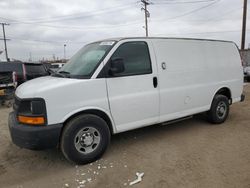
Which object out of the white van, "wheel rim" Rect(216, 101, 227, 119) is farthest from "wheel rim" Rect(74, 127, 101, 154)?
"wheel rim" Rect(216, 101, 227, 119)

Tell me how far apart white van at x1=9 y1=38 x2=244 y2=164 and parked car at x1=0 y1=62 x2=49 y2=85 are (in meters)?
6.51

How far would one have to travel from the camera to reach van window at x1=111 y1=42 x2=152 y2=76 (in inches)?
159

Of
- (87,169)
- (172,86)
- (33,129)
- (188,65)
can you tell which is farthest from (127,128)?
(188,65)

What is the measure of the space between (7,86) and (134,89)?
7.36 meters

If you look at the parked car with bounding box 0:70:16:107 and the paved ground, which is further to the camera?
the parked car with bounding box 0:70:16:107

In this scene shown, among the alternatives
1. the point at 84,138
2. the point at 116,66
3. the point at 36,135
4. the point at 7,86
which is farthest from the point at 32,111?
the point at 7,86

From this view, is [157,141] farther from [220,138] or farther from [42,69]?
[42,69]

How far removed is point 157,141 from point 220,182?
172 centimetres

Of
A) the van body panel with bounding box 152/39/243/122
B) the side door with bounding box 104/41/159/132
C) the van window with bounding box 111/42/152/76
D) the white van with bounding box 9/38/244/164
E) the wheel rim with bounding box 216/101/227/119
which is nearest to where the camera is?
the white van with bounding box 9/38/244/164

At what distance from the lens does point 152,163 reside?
3736 millimetres

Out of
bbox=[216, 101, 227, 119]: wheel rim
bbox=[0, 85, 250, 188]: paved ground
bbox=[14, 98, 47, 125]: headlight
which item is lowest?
bbox=[0, 85, 250, 188]: paved ground

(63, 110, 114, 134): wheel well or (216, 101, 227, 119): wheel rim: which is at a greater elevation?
(63, 110, 114, 134): wheel well

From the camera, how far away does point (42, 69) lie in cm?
1110

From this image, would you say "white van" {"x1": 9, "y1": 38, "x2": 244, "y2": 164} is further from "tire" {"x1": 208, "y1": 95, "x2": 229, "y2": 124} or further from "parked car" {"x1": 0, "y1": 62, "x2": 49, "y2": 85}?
"parked car" {"x1": 0, "y1": 62, "x2": 49, "y2": 85}
